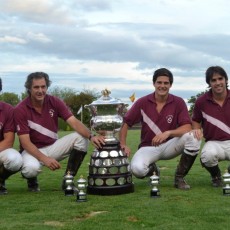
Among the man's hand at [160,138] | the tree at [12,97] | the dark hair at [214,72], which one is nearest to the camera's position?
the man's hand at [160,138]

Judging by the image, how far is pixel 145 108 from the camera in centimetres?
622

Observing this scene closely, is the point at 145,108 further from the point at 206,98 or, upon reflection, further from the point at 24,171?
the point at 24,171

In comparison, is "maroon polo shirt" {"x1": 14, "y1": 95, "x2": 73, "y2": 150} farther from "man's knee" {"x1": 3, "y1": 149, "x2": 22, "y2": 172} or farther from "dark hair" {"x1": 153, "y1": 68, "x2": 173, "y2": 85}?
"dark hair" {"x1": 153, "y1": 68, "x2": 173, "y2": 85}

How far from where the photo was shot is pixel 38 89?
5.73 metres

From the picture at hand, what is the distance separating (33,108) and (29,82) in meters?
0.34

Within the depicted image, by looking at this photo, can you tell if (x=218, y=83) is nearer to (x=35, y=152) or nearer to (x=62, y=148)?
(x=62, y=148)

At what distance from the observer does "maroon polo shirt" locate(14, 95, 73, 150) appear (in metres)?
5.78

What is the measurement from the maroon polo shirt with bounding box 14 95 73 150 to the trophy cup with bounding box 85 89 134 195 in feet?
1.76

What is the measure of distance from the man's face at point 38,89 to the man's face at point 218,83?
7.12ft

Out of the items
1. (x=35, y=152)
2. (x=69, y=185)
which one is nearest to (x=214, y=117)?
→ (x=69, y=185)

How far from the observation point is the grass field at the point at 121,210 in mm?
3910

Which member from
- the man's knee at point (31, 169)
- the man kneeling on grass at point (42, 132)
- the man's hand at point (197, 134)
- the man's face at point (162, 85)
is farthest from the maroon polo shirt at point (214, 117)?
the man's knee at point (31, 169)

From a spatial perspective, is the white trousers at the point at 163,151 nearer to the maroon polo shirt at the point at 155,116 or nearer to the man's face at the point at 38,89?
the maroon polo shirt at the point at 155,116

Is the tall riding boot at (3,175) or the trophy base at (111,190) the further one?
the tall riding boot at (3,175)
